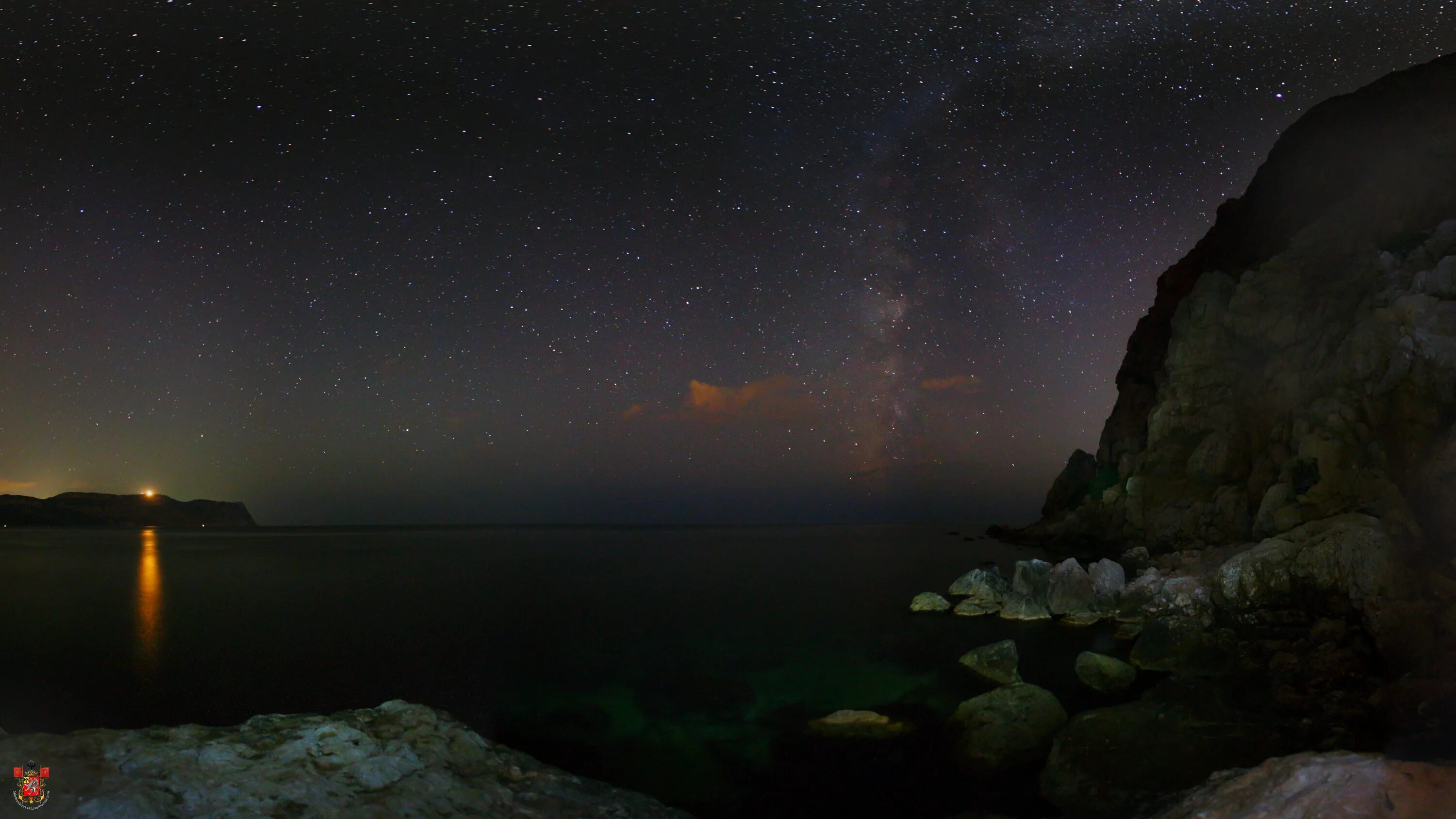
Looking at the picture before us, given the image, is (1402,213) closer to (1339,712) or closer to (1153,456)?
(1153,456)

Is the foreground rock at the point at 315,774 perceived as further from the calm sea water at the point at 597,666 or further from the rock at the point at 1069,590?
the rock at the point at 1069,590

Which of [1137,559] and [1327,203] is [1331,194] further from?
[1137,559]

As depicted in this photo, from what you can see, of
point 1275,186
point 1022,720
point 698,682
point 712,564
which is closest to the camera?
point 1022,720

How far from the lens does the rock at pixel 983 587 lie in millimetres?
30656

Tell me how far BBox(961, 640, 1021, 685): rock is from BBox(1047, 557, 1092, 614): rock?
10.7 meters

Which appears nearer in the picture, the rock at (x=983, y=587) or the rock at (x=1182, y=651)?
the rock at (x=1182, y=651)

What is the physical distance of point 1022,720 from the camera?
43.4 feet

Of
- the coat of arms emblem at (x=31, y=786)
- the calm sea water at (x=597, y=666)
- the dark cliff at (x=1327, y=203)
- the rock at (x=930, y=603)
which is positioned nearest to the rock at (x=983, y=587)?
the rock at (x=930, y=603)

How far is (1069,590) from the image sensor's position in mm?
28062

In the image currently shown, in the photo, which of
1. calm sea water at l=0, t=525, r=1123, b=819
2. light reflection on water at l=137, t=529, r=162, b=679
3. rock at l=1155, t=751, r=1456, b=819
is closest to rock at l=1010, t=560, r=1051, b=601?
calm sea water at l=0, t=525, r=1123, b=819

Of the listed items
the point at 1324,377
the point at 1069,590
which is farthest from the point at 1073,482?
the point at 1069,590

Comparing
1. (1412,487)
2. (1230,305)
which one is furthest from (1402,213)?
(1412,487)

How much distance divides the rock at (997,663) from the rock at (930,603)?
12548 millimetres

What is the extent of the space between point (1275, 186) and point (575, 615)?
62341 millimetres
